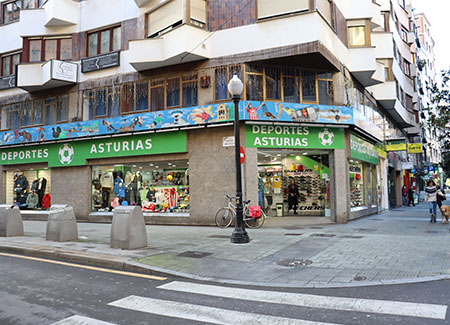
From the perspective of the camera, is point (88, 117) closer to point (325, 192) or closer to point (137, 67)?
point (137, 67)

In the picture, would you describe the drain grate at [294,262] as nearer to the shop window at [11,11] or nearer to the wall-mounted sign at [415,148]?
the wall-mounted sign at [415,148]

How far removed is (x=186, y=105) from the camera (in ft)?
48.0

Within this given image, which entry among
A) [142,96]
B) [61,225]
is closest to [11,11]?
[142,96]

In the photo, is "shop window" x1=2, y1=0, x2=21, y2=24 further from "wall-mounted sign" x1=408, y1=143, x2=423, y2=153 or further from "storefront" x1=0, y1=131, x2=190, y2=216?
"wall-mounted sign" x1=408, y1=143, x2=423, y2=153

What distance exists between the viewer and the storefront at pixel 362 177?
16.2 meters

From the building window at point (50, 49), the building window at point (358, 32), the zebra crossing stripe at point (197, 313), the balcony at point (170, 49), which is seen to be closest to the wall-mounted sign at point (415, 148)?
the building window at point (358, 32)

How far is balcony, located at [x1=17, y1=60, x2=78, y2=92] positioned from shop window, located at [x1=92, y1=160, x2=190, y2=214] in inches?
187

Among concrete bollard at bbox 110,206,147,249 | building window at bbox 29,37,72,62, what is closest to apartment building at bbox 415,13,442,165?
building window at bbox 29,37,72,62

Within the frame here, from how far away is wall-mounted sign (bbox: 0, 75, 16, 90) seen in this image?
64.2 ft

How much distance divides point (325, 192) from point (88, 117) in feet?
39.4

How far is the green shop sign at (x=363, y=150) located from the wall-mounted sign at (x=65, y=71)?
45.4 ft

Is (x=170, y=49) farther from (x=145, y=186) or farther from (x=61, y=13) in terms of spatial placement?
(x=61, y=13)

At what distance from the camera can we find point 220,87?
14.1 meters

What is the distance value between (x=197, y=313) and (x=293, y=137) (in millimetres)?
10636
